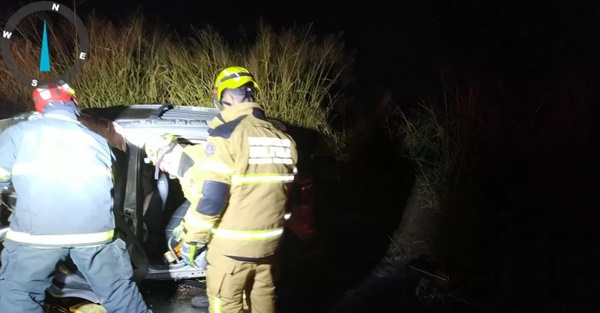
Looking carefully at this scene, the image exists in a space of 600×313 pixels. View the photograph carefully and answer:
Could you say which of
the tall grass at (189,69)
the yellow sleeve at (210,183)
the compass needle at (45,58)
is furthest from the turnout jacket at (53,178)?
the compass needle at (45,58)

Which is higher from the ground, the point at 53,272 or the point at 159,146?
the point at 159,146

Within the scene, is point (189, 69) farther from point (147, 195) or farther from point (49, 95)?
point (49, 95)

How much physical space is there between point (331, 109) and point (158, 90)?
2.37 meters

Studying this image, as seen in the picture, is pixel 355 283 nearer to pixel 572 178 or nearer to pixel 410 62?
pixel 572 178

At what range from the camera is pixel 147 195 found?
4.28 m

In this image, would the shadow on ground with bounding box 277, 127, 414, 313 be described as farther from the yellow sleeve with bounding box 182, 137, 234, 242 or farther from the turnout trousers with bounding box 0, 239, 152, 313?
the yellow sleeve with bounding box 182, 137, 234, 242

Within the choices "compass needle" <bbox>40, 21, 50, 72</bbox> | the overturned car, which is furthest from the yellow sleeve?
"compass needle" <bbox>40, 21, 50, 72</bbox>

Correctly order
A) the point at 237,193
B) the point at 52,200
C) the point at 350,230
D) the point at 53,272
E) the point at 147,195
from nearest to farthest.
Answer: the point at 237,193
the point at 52,200
the point at 53,272
the point at 147,195
the point at 350,230

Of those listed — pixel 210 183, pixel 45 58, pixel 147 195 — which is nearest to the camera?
pixel 210 183

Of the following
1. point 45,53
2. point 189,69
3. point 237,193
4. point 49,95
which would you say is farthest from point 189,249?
point 45,53

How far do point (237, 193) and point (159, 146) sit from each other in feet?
2.15

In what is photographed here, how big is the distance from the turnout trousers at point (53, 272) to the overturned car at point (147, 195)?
0.23 m

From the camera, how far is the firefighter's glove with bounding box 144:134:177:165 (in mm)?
3352

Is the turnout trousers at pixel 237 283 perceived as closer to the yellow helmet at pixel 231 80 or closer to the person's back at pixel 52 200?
the person's back at pixel 52 200
